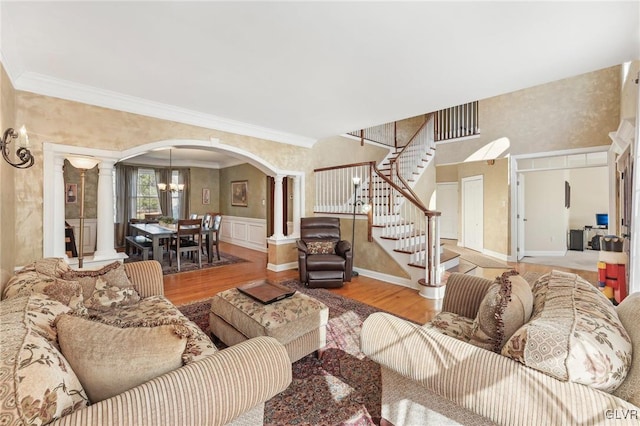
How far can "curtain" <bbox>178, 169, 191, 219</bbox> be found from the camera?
812 cm

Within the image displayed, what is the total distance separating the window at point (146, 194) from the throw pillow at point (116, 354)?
7.79 metres

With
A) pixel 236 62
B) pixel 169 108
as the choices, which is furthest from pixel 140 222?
pixel 236 62

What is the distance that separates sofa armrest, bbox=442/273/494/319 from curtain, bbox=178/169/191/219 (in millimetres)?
7852

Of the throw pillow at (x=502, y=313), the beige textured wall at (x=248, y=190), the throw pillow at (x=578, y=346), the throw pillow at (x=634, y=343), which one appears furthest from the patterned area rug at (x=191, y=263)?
the throw pillow at (x=634, y=343)

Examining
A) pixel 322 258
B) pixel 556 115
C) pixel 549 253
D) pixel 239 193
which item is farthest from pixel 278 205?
pixel 549 253

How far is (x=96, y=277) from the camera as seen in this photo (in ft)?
7.04

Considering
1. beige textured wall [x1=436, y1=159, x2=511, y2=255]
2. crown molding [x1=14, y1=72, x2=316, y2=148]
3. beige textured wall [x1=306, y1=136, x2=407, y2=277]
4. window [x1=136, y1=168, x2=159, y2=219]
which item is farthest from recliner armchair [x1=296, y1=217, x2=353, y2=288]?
window [x1=136, y1=168, x2=159, y2=219]

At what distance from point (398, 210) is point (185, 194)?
6.45 m

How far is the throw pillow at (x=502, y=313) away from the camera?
47.4 inches

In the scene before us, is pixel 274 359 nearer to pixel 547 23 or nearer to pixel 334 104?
pixel 547 23

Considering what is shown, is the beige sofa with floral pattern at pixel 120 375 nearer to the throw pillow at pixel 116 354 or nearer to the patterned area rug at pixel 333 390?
the throw pillow at pixel 116 354

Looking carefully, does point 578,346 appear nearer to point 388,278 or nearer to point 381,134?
point 388,278

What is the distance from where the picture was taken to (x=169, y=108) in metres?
3.54

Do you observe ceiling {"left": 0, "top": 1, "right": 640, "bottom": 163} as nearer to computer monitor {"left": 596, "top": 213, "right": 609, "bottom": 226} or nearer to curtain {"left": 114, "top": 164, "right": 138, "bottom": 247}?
curtain {"left": 114, "top": 164, "right": 138, "bottom": 247}
